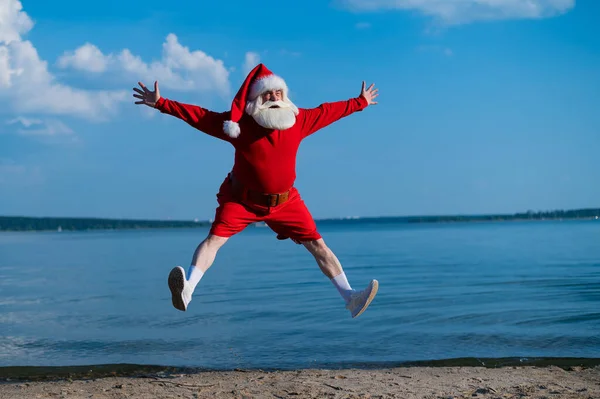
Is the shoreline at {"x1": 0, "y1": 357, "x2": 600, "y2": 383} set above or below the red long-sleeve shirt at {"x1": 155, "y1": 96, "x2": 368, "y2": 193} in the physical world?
below

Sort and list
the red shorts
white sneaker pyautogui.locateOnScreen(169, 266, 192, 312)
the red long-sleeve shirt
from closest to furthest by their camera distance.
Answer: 1. white sneaker pyautogui.locateOnScreen(169, 266, 192, 312)
2. the red long-sleeve shirt
3. the red shorts

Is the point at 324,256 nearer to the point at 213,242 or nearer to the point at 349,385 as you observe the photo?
the point at 213,242

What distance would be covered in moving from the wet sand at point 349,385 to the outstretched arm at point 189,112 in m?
2.44

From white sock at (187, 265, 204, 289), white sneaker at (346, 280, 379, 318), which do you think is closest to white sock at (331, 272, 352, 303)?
white sneaker at (346, 280, 379, 318)

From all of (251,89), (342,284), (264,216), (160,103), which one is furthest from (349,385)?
(160,103)

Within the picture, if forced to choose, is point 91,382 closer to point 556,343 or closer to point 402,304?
point 556,343

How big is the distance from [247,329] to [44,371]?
3800 mm

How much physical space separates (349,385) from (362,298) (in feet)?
2.79

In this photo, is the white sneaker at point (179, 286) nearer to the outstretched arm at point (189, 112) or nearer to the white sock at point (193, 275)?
the white sock at point (193, 275)

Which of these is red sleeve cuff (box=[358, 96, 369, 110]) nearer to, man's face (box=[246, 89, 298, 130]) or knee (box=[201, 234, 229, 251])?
man's face (box=[246, 89, 298, 130])

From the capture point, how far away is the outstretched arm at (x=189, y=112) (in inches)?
247

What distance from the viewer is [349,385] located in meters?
6.89

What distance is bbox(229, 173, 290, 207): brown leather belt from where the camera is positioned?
6.42 metres

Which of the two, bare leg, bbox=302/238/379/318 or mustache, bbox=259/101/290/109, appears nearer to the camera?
mustache, bbox=259/101/290/109
